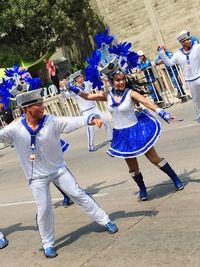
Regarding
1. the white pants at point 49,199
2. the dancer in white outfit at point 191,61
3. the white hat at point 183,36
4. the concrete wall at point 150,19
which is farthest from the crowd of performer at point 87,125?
the concrete wall at point 150,19

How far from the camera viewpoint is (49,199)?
629 centimetres

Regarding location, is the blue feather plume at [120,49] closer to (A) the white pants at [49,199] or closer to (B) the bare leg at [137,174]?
(B) the bare leg at [137,174]

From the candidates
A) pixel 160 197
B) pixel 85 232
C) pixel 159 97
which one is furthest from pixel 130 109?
pixel 159 97

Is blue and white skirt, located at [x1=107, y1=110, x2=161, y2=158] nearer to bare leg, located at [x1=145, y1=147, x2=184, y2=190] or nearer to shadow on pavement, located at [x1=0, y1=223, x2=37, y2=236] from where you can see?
bare leg, located at [x1=145, y1=147, x2=184, y2=190]

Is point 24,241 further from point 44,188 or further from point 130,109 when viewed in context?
point 130,109

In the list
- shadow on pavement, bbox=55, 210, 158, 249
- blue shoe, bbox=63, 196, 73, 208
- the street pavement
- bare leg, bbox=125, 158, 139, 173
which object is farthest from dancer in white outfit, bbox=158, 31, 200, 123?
shadow on pavement, bbox=55, 210, 158, 249

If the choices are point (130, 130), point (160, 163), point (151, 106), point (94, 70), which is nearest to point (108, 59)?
point (94, 70)

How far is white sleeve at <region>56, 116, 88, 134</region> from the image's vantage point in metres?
6.14

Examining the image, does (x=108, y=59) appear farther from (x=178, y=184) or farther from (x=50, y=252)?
(x=50, y=252)

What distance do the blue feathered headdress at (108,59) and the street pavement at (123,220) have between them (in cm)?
180

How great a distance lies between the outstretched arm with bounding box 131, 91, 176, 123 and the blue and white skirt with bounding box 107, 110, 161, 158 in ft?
0.97

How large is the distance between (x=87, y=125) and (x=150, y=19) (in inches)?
915

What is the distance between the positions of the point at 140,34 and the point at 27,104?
77.3ft

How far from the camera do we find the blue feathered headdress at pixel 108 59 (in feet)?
23.5
